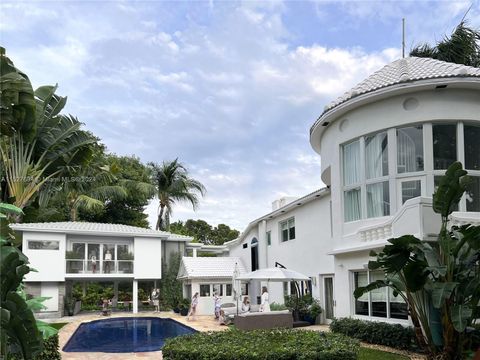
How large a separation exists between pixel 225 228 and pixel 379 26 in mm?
52032

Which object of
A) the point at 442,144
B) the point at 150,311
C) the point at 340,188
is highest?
the point at 442,144

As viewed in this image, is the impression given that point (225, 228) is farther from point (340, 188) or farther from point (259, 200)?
point (340, 188)

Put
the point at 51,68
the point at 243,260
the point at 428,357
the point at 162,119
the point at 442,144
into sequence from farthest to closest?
1. the point at 243,260
2. the point at 162,119
3. the point at 442,144
4. the point at 428,357
5. the point at 51,68

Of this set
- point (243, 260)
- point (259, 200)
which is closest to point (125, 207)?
point (259, 200)

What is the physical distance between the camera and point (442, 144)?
14.6m

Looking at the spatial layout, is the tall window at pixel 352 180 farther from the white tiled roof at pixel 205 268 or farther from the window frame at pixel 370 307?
the white tiled roof at pixel 205 268

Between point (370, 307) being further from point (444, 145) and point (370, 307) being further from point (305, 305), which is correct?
point (305, 305)

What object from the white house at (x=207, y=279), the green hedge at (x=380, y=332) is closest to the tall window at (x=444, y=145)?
the green hedge at (x=380, y=332)

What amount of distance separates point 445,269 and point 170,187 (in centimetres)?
3158

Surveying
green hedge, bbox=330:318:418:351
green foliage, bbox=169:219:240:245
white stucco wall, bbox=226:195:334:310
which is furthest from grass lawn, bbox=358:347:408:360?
green foliage, bbox=169:219:240:245

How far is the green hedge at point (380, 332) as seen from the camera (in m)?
13.2

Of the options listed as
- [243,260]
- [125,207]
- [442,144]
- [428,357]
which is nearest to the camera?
[428,357]

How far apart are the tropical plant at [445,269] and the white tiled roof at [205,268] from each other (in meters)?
19.9

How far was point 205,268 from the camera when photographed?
31750 millimetres
